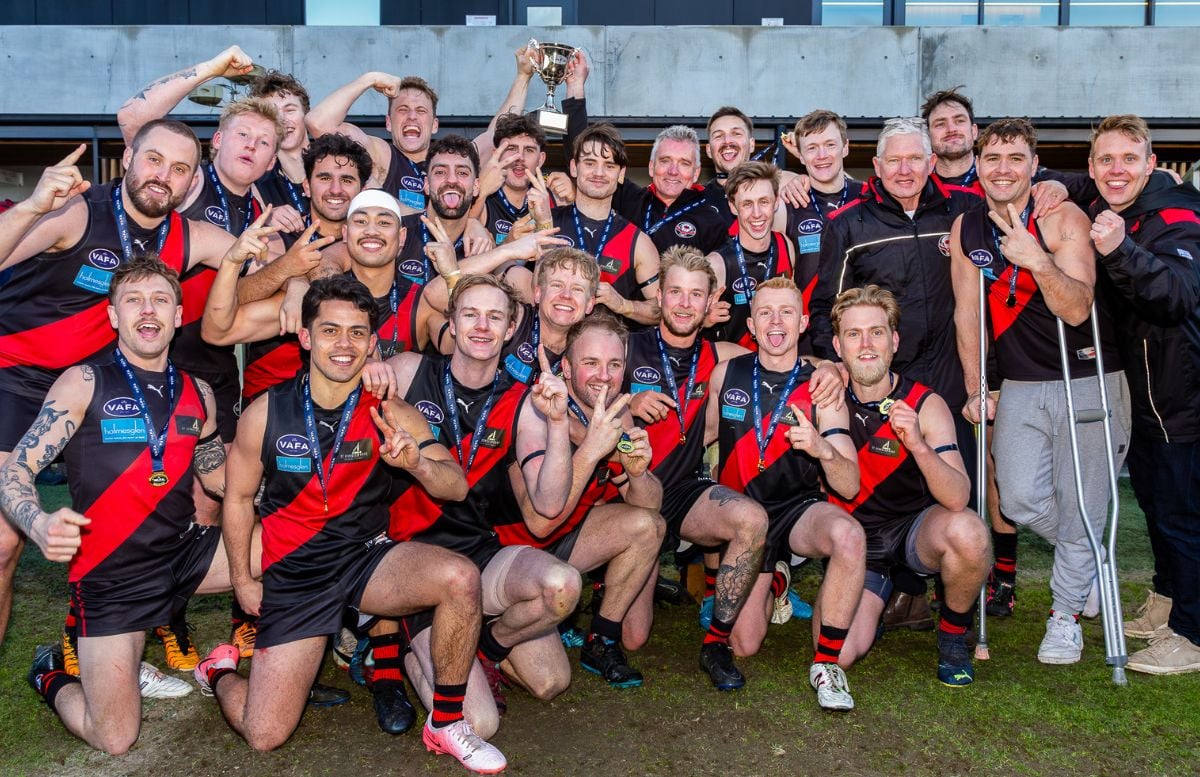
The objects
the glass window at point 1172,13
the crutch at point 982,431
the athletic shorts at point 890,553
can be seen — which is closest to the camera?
the athletic shorts at point 890,553

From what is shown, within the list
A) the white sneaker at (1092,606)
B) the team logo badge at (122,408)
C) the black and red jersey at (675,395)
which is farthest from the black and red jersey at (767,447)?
the team logo badge at (122,408)

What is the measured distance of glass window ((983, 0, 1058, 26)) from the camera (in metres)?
13.9

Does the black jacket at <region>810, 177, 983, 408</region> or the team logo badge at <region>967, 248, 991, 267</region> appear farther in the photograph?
the black jacket at <region>810, 177, 983, 408</region>

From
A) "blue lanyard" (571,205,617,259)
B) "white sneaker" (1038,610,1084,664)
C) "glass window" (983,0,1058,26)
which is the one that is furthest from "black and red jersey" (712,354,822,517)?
"glass window" (983,0,1058,26)

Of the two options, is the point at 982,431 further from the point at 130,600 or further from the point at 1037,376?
the point at 130,600

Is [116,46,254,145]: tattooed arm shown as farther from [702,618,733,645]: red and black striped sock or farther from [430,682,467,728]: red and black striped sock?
[702,618,733,645]: red and black striped sock

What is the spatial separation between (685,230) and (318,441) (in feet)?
10.2

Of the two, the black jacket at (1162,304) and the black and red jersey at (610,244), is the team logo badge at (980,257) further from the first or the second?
the black and red jersey at (610,244)

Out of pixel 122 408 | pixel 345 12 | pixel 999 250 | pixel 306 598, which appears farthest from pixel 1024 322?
pixel 345 12

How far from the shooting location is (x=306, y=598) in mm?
4387

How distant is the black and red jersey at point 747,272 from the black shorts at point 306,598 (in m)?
2.74

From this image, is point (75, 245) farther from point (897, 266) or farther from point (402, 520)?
point (897, 266)

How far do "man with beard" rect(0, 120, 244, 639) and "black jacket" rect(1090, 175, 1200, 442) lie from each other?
4.62 m

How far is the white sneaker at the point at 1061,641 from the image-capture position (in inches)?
200
